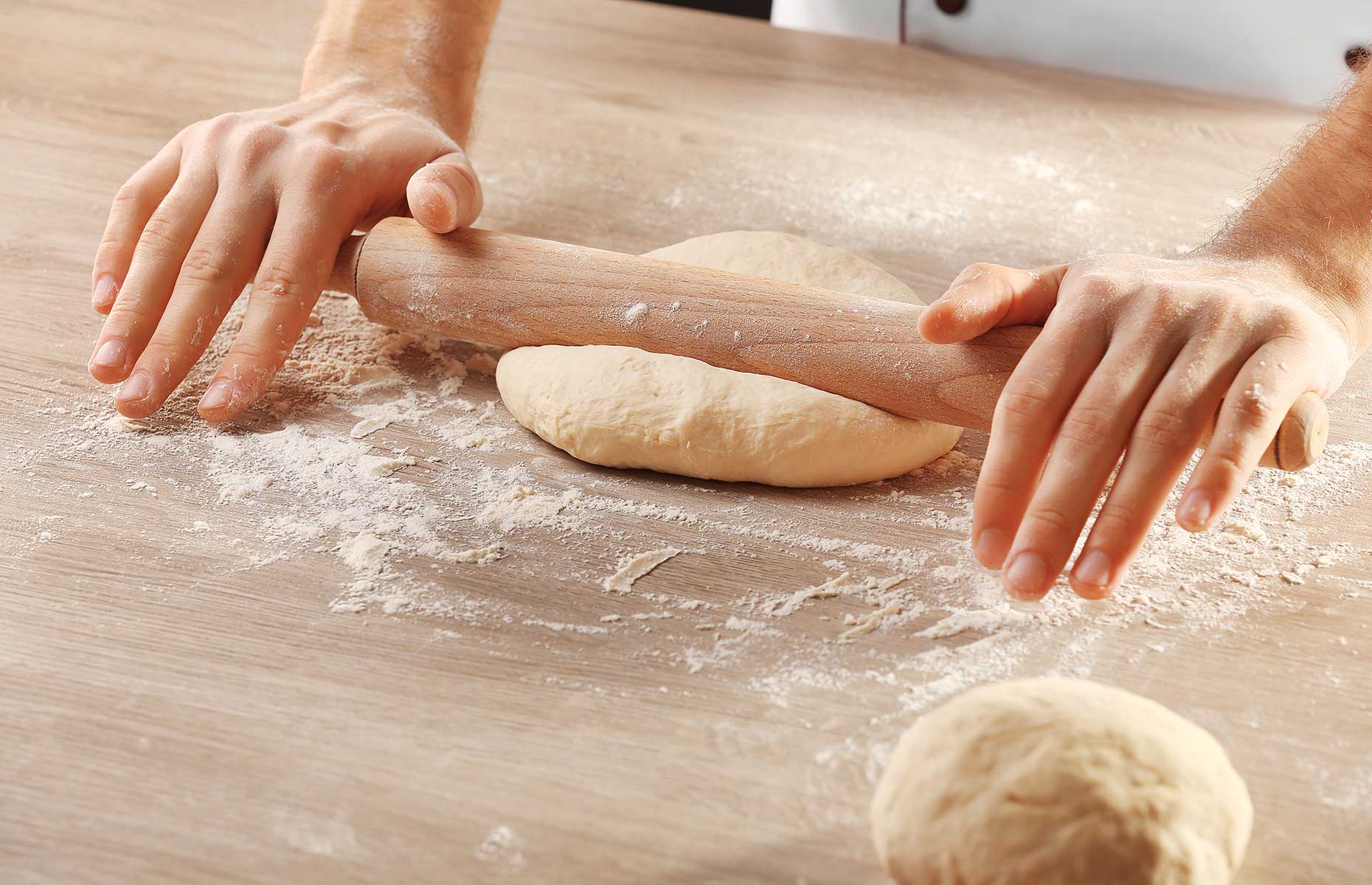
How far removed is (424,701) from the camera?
111cm

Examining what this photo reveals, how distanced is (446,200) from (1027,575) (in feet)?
3.23

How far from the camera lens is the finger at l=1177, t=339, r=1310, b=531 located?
1111mm

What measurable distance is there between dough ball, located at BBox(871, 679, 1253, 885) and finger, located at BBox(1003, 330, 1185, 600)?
0.16 metres

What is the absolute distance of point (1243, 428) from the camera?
1147 mm

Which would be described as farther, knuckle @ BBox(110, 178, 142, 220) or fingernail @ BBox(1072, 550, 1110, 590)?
A: knuckle @ BBox(110, 178, 142, 220)

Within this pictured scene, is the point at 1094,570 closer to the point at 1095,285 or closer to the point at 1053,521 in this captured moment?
the point at 1053,521

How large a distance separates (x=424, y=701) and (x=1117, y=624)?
2.57 feet

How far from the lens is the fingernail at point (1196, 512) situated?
110cm

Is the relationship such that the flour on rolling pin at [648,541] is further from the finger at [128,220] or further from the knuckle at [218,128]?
the knuckle at [218,128]

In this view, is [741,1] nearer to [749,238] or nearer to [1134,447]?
[749,238]

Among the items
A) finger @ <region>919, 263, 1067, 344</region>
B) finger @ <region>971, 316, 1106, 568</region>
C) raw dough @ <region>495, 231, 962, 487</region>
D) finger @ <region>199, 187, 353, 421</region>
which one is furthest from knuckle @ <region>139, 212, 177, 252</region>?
finger @ <region>971, 316, 1106, 568</region>

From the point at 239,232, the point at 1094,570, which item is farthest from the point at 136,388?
the point at 1094,570

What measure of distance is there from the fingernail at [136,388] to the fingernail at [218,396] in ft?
0.24

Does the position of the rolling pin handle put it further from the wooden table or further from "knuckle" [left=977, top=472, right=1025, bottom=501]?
"knuckle" [left=977, top=472, right=1025, bottom=501]
